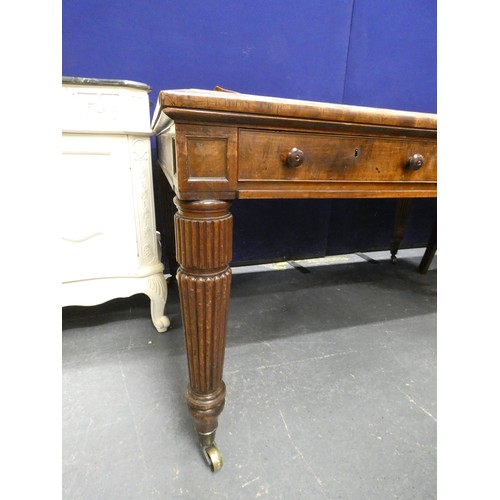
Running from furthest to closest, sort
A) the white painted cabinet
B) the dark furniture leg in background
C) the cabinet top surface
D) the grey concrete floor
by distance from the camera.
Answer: the dark furniture leg in background, the white painted cabinet, the grey concrete floor, the cabinet top surface

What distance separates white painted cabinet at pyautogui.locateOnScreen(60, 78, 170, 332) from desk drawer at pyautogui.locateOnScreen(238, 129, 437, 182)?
517mm

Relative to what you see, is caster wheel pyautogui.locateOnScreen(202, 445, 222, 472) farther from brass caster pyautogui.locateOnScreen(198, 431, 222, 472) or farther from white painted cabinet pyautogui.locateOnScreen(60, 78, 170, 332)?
white painted cabinet pyautogui.locateOnScreen(60, 78, 170, 332)

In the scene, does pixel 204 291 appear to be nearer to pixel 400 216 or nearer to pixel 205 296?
pixel 205 296

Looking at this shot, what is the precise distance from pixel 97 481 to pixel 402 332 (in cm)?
101

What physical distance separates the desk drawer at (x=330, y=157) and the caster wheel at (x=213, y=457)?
54 cm

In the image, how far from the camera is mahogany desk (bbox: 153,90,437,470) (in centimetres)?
50

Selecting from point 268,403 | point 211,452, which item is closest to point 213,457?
point 211,452

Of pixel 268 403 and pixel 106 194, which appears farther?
pixel 106 194

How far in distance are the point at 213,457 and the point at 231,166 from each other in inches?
22.2

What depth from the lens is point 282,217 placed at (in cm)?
174

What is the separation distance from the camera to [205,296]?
0.55 m

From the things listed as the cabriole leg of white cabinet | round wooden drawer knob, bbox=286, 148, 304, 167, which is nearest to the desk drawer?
round wooden drawer knob, bbox=286, 148, 304, 167

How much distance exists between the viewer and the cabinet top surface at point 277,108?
0.46 m
